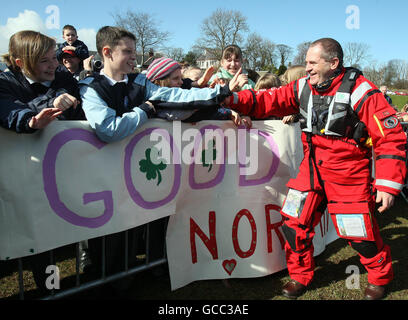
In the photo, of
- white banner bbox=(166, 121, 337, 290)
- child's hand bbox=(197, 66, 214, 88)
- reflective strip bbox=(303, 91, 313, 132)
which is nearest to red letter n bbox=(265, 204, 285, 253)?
white banner bbox=(166, 121, 337, 290)

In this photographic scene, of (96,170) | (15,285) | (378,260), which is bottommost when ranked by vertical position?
(15,285)

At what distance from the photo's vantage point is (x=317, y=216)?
2.97 m

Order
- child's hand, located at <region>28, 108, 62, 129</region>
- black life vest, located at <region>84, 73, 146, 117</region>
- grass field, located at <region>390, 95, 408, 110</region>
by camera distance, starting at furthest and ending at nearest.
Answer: grass field, located at <region>390, 95, 408, 110</region>, black life vest, located at <region>84, 73, 146, 117</region>, child's hand, located at <region>28, 108, 62, 129</region>

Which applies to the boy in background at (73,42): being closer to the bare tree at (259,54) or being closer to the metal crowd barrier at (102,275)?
the metal crowd barrier at (102,275)

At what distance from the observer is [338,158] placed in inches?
107

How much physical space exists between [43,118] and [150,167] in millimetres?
840

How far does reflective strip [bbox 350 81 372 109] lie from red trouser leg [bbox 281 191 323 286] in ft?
2.67

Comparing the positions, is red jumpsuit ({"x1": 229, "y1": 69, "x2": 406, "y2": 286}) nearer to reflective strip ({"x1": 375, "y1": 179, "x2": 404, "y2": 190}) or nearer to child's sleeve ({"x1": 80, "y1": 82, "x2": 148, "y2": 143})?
reflective strip ({"x1": 375, "y1": 179, "x2": 404, "y2": 190})

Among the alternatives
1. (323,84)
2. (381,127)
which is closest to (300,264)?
(381,127)

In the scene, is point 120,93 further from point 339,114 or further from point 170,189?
point 339,114

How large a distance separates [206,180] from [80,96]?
47.3 inches

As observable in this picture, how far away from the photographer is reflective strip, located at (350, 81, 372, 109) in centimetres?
259

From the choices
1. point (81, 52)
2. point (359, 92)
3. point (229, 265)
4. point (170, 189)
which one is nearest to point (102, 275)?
point (170, 189)

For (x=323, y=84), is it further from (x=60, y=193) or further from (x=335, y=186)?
(x=60, y=193)
